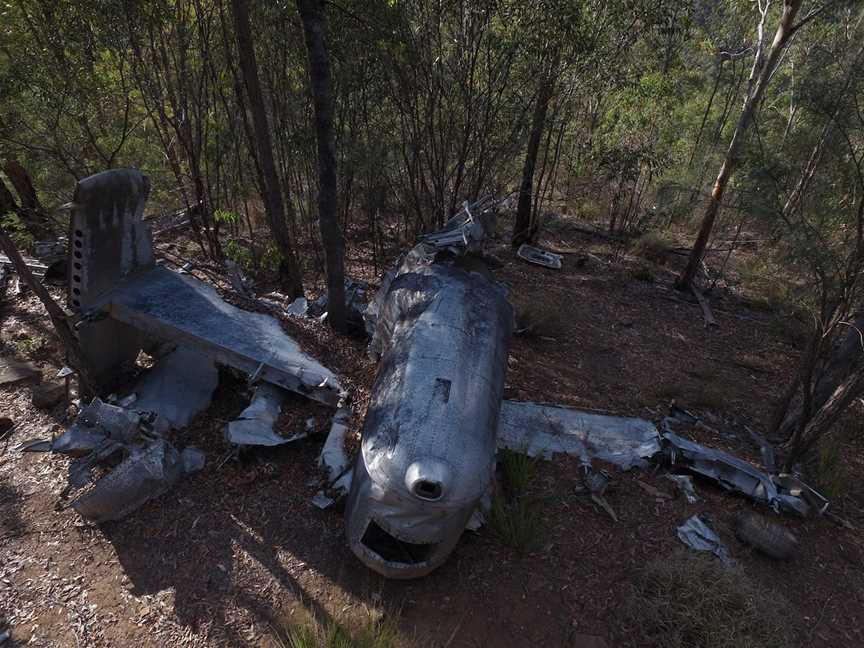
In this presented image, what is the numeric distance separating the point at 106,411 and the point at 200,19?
261 inches

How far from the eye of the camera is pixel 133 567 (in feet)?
14.5

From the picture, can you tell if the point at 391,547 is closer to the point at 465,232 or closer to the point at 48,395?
the point at 465,232

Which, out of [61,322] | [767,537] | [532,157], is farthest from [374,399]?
[532,157]

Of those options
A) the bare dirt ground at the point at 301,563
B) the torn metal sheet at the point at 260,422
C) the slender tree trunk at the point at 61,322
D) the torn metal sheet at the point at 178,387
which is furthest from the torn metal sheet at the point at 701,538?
the slender tree trunk at the point at 61,322

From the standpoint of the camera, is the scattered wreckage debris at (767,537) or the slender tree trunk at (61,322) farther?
the slender tree trunk at (61,322)

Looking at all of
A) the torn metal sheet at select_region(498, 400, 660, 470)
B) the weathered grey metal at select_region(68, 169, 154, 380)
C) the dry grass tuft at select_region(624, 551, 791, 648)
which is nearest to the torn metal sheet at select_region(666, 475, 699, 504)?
the torn metal sheet at select_region(498, 400, 660, 470)

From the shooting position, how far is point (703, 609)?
13.2 feet

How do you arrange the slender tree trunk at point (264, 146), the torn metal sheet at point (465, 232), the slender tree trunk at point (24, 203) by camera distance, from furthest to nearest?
the slender tree trunk at point (24, 203)
the torn metal sheet at point (465, 232)
the slender tree trunk at point (264, 146)

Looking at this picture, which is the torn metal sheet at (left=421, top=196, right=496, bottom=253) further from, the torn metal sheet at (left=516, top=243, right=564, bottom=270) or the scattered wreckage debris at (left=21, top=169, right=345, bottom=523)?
the torn metal sheet at (left=516, top=243, right=564, bottom=270)

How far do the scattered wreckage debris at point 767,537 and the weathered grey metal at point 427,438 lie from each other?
8.99ft

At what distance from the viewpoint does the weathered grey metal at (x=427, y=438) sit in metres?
3.84

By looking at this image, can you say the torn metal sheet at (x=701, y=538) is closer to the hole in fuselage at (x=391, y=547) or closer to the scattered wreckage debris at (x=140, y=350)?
the hole in fuselage at (x=391, y=547)

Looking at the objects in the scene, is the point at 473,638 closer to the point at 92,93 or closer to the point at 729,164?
the point at 92,93

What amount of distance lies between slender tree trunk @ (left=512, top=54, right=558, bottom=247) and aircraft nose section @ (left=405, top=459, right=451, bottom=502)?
8.41 meters
